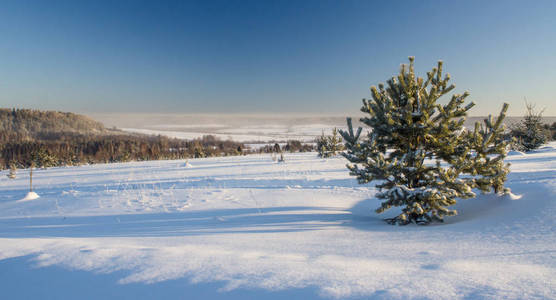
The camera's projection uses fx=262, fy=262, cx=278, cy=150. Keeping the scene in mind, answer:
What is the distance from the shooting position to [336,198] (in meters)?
10.9

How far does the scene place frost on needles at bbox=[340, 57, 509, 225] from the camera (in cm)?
623

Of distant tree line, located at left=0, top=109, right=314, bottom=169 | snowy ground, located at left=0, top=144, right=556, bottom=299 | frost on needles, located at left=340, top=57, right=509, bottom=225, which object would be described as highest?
distant tree line, located at left=0, top=109, right=314, bottom=169

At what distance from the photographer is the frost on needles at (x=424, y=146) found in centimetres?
623

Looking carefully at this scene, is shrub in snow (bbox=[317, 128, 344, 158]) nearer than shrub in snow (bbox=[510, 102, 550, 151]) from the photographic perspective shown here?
No

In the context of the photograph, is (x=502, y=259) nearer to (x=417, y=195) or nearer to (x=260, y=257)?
(x=260, y=257)

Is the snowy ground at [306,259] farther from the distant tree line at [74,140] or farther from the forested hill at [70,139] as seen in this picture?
the forested hill at [70,139]

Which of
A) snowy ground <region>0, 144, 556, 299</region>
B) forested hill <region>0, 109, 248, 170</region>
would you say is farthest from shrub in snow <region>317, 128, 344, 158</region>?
forested hill <region>0, 109, 248, 170</region>

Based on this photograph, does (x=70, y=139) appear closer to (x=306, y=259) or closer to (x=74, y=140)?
(x=74, y=140)

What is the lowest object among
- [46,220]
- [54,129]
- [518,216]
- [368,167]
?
[46,220]

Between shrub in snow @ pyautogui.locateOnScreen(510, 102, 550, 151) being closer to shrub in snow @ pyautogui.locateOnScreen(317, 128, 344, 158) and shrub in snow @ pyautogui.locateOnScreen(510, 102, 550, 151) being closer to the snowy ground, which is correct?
shrub in snow @ pyautogui.locateOnScreen(317, 128, 344, 158)

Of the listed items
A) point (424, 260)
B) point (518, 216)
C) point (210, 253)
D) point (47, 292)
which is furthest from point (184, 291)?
point (518, 216)

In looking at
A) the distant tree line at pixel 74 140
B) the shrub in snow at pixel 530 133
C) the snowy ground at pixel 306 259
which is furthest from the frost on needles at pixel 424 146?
the distant tree line at pixel 74 140

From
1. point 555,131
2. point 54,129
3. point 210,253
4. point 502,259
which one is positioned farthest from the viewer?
point 54,129

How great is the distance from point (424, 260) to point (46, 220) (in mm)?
11148
